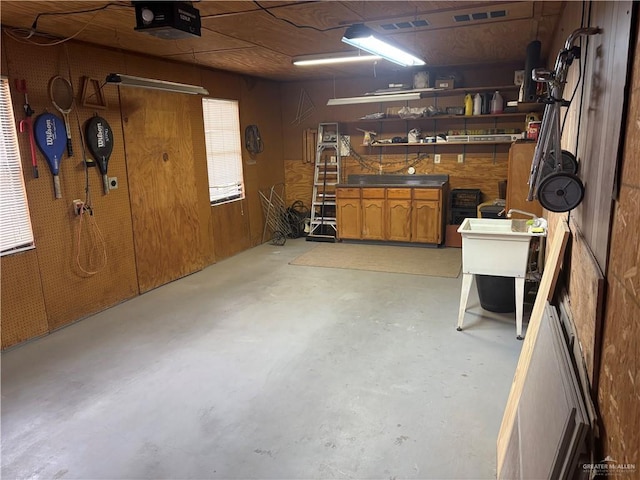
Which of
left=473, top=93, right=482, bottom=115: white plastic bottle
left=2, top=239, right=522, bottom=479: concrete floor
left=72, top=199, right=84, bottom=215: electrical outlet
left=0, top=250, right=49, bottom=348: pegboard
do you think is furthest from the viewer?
left=473, top=93, right=482, bottom=115: white plastic bottle

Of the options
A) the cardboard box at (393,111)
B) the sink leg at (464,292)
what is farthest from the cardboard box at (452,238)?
the sink leg at (464,292)

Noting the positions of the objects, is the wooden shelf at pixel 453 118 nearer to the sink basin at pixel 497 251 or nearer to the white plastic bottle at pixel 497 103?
the white plastic bottle at pixel 497 103

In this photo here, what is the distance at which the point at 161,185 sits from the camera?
4.97 m

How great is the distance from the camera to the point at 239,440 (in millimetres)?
2385

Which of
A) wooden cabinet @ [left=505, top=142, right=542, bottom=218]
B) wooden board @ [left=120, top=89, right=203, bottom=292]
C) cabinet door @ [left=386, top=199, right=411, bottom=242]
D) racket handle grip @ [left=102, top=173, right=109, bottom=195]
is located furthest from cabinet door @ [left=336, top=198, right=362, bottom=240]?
racket handle grip @ [left=102, top=173, right=109, bottom=195]

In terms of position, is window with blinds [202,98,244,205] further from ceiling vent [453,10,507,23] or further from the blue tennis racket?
ceiling vent [453,10,507,23]

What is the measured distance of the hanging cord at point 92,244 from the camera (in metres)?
4.05

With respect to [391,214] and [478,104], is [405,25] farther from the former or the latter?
[391,214]

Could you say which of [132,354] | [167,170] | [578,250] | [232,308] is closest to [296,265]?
[232,308]

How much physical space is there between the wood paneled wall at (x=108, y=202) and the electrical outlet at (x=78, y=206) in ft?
0.16

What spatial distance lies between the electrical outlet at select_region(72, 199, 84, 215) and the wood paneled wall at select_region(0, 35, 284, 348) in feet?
0.16

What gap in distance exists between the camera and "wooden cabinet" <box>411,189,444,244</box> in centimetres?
627

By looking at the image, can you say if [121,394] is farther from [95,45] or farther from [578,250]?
[95,45]

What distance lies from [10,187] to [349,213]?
14.3ft
